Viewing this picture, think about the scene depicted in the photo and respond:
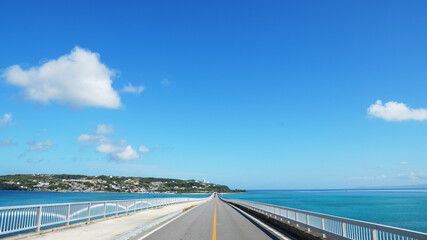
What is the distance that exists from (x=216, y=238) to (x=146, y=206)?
794 inches

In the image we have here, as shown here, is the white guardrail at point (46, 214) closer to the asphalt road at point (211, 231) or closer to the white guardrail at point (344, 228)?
the asphalt road at point (211, 231)

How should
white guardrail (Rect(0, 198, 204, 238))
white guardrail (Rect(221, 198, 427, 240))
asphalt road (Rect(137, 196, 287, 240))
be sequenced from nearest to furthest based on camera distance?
1. white guardrail (Rect(221, 198, 427, 240))
2. white guardrail (Rect(0, 198, 204, 238))
3. asphalt road (Rect(137, 196, 287, 240))

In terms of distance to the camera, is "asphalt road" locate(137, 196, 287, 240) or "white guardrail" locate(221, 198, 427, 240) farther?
"asphalt road" locate(137, 196, 287, 240)

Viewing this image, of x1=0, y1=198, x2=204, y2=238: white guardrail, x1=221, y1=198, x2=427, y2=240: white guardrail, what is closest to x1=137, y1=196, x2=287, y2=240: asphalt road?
x1=221, y1=198, x2=427, y2=240: white guardrail

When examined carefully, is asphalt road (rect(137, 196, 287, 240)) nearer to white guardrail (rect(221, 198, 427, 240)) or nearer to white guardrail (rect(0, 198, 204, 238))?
white guardrail (rect(221, 198, 427, 240))

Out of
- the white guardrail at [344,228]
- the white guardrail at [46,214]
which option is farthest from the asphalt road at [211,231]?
the white guardrail at [46,214]

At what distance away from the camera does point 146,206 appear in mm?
30016


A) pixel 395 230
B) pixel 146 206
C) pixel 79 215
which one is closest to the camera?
pixel 395 230

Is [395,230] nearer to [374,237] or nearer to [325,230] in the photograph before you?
[374,237]

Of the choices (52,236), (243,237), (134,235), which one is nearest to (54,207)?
(52,236)

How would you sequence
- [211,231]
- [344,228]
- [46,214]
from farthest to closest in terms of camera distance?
[211,231] → [46,214] → [344,228]

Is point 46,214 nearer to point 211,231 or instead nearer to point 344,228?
point 211,231

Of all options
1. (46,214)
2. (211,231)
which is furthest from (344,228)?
(46,214)

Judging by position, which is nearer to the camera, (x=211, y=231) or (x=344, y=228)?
(x=344, y=228)
